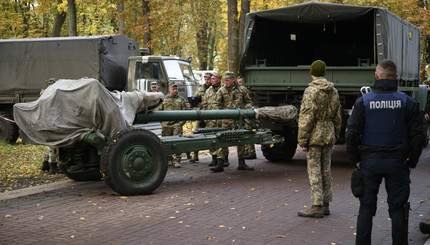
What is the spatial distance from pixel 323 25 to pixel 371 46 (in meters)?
1.40

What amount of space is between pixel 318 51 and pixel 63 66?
867 cm

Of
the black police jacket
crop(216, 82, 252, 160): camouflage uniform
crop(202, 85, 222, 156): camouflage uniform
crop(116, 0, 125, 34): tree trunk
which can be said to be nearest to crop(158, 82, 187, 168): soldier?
crop(202, 85, 222, 156): camouflage uniform

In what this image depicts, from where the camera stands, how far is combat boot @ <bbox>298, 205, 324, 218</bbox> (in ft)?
24.4

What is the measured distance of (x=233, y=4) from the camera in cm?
2128

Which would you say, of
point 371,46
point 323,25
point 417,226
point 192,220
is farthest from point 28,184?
point 371,46

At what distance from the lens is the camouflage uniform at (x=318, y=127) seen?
290 inches

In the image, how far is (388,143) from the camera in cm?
527

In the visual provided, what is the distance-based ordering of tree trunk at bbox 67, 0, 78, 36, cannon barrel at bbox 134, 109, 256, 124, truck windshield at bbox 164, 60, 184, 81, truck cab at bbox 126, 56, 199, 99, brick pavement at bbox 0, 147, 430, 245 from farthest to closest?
tree trunk at bbox 67, 0, 78, 36 → truck windshield at bbox 164, 60, 184, 81 → truck cab at bbox 126, 56, 199, 99 → cannon barrel at bbox 134, 109, 256, 124 → brick pavement at bbox 0, 147, 430, 245

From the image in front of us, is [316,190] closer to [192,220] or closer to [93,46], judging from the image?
[192,220]

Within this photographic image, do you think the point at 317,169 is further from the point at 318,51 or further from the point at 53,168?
the point at 318,51

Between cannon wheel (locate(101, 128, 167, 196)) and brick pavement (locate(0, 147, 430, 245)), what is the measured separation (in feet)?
0.72

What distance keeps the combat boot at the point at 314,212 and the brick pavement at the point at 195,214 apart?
0.11 m

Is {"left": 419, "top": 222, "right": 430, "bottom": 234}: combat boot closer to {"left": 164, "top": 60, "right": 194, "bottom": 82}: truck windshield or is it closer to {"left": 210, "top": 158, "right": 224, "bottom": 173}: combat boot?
{"left": 210, "top": 158, "right": 224, "bottom": 173}: combat boot

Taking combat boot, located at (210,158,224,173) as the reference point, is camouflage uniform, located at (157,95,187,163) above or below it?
above
